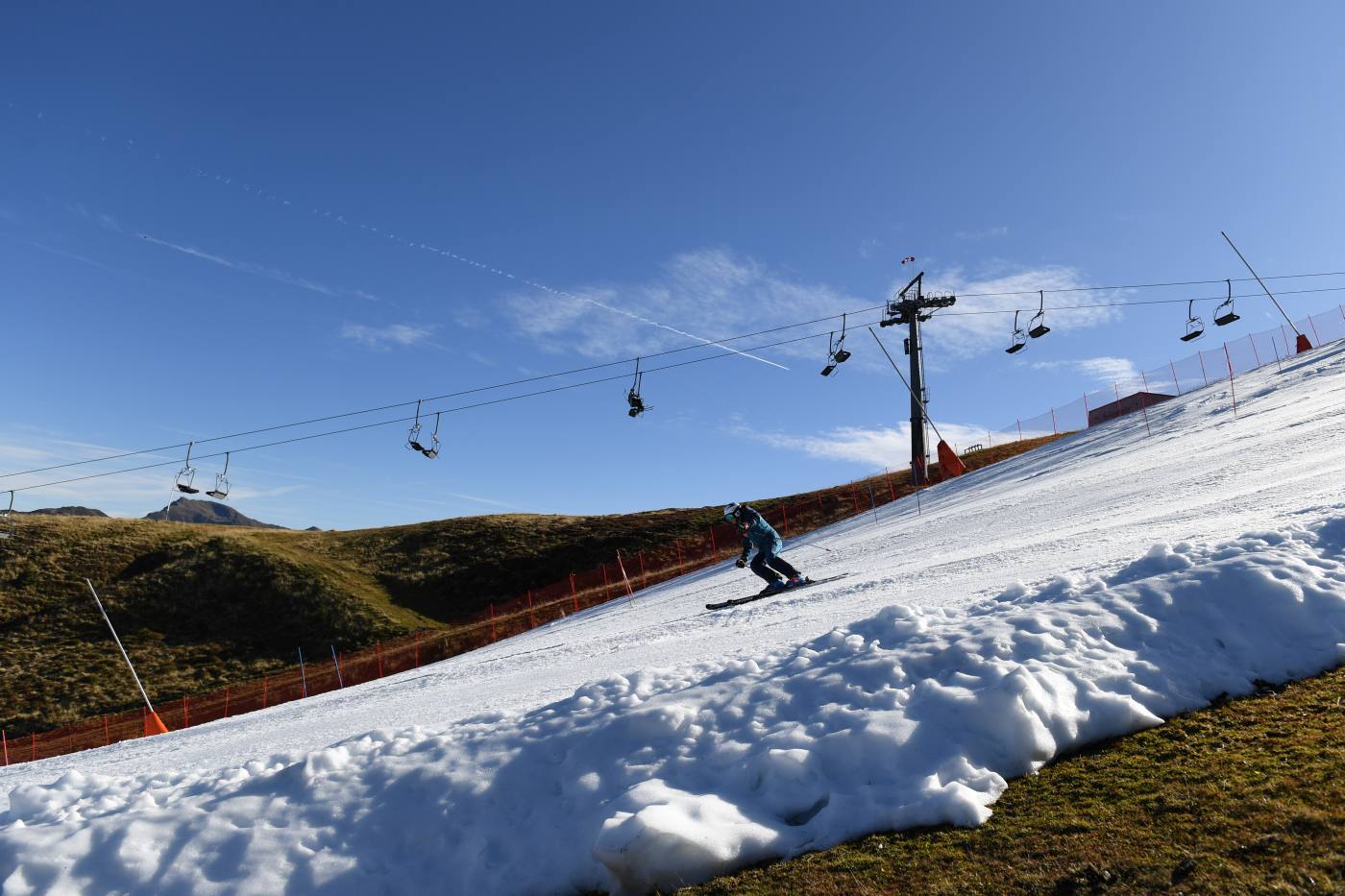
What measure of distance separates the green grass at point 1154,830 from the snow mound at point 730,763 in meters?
0.22

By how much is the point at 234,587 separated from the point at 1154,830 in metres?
55.2

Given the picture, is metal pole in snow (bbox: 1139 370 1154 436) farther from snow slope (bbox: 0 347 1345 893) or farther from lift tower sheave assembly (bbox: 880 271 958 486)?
snow slope (bbox: 0 347 1345 893)

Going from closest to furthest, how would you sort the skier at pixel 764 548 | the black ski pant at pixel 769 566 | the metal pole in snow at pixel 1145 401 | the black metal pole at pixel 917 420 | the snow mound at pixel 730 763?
the snow mound at pixel 730 763, the skier at pixel 764 548, the black ski pant at pixel 769 566, the metal pole in snow at pixel 1145 401, the black metal pole at pixel 917 420

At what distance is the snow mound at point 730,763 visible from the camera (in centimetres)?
436

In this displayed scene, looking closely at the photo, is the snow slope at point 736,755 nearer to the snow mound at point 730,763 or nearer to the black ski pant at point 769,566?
the snow mound at point 730,763

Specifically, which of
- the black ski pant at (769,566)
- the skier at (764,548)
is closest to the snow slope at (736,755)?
the skier at (764,548)

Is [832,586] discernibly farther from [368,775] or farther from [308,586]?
[308,586]

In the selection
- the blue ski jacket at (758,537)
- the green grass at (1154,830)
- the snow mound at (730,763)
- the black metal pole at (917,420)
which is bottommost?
the green grass at (1154,830)

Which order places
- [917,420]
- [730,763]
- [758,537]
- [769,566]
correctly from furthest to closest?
[917,420]
[769,566]
[758,537]
[730,763]

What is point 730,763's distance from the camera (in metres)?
4.90

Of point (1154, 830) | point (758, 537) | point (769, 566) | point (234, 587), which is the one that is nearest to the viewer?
point (1154, 830)

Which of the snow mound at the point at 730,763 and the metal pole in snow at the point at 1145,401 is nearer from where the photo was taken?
the snow mound at the point at 730,763

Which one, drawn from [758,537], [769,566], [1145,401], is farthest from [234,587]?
[1145,401]

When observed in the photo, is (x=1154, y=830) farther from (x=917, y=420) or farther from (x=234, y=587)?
(x=234, y=587)
